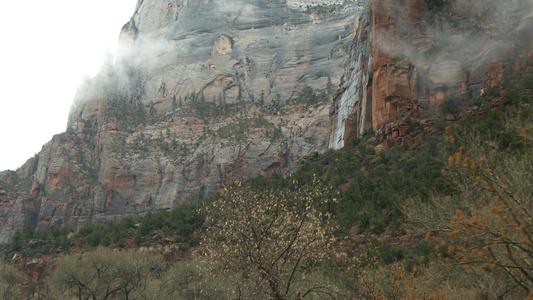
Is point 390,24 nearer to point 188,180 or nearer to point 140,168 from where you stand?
point 188,180

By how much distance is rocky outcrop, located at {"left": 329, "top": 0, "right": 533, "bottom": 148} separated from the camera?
55.5m

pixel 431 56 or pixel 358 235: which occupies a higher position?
pixel 431 56

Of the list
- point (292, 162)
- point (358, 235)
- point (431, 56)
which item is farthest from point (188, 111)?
point (358, 235)

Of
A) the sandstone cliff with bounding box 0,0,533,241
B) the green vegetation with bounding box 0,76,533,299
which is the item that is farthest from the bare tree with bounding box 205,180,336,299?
the sandstone cliff with bounding box 0,0,533,241

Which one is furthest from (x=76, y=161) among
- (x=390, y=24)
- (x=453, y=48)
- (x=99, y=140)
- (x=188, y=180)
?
(x=453, y=48)

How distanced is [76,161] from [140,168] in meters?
20.0

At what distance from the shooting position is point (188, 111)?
127 m

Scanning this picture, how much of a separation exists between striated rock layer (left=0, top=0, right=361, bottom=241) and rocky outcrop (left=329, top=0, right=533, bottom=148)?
135ft

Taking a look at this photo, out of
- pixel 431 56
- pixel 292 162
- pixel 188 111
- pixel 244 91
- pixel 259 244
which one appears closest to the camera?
pixel 259 244

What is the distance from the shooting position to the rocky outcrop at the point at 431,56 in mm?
55469

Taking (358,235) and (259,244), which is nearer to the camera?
(259,244)

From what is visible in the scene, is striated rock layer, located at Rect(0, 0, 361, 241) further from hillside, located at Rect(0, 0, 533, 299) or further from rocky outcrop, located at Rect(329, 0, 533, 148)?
rocky outcrop, located at Rect(329, 0, 533, 148)

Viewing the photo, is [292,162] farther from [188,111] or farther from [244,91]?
[188,111]

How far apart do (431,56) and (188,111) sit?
80.6 m
